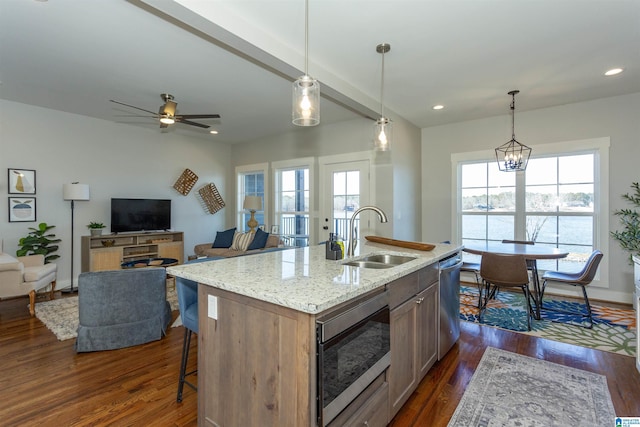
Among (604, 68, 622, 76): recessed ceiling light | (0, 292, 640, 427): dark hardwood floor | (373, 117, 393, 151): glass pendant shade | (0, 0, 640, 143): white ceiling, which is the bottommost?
(0, 292, 640, 427): dark hardwood floor

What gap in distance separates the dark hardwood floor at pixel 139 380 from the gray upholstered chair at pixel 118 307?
100 mm

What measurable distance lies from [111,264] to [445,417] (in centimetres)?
522

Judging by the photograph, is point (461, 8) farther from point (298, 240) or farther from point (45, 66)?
point (298, 240)

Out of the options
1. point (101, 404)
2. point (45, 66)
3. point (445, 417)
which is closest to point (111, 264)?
point (45, 66)

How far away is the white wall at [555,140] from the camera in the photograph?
4020 mm

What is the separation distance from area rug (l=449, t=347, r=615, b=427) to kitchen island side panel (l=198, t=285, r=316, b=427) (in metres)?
1.18

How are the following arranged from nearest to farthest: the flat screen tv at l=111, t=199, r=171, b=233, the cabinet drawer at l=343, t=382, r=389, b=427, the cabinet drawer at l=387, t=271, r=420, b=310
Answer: the cabinet drawer at l=343, t=382, r=389, b=427 < the cabinet drawer at l=387, t=271, r=420, b=310 < the flat screen tv at l=111, t=199, r=171, b=233

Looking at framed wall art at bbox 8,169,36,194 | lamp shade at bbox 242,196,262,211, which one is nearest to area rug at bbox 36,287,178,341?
framed wall art at bbox 8,169,36,194

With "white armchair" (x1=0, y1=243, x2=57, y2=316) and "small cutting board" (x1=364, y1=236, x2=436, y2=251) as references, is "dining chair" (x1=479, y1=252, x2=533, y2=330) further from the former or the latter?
"white armchair" (x1=0, y1=243, x2=57, y2=316)

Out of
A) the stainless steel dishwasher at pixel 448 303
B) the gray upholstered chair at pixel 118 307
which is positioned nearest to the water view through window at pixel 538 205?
the stainless steel dishwasher at pixel 448 303

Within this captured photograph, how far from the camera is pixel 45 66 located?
127 inches

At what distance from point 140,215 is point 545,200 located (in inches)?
262

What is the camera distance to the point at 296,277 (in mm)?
1626

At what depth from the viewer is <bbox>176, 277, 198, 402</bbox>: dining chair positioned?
6.52ft
